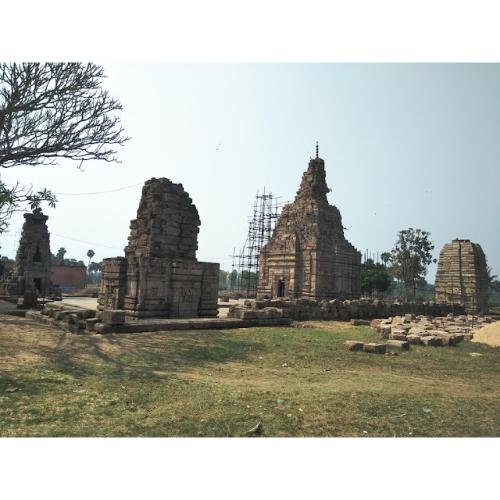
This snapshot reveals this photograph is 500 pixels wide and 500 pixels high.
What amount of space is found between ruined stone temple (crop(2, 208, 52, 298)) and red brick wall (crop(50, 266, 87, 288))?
1160 inches

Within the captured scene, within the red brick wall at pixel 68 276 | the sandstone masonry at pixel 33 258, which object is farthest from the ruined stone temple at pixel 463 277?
the red brick wall at pixel 68 276

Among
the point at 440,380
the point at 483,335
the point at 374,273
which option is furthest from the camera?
the point at 374,273

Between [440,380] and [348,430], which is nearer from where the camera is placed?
[348,430]

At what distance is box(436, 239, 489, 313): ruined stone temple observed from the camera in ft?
107

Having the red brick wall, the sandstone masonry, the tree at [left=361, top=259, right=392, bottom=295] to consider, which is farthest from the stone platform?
the red brick wall

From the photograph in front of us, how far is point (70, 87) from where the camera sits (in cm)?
1320

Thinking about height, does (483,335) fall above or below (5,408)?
above

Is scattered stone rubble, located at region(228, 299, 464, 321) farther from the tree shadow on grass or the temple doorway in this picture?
the temple doorway

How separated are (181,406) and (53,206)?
10.9 meters

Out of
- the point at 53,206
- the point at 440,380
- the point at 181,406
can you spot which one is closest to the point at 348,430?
the point at 181,406

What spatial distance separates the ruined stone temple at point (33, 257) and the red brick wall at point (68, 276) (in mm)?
29454

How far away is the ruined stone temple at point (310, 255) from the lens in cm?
2820

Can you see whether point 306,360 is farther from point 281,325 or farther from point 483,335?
point 483,335

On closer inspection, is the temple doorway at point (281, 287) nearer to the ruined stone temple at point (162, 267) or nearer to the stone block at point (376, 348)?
the ruined stone temple at point (162, 267)
